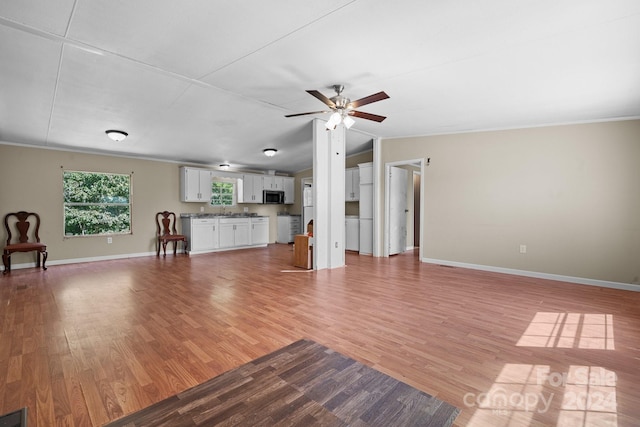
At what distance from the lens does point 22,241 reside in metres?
5.40

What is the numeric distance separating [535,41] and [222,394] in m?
3.75

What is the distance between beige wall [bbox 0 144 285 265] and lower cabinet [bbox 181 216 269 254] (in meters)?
0.74

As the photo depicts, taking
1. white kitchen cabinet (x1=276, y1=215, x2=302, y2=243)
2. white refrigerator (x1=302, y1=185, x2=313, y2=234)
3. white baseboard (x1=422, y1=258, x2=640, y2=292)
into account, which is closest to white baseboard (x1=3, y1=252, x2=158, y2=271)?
white kitchen cabinet (x1=276, y1=215, x2=302, y2=243)

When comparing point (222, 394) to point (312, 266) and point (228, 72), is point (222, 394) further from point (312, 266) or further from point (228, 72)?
point (312, 266)

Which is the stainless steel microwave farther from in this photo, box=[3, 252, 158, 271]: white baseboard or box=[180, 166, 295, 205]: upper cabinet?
box=[3, 252, 158, 271]: white baseboard

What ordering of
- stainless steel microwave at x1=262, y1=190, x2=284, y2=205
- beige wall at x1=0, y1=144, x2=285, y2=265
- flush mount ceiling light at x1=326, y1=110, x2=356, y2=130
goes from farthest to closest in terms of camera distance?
stainless steel microwave at x1=262, y1=190, x2=284, y2=205 → beige wall at x1=0, y1=144, x2=285, y2=265 → flush mount ceiling light at x1=326, y1=110, x2=356, y2=130

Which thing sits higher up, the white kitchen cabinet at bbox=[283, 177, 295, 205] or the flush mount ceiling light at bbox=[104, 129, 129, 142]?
the flush mount ceiling light at bbox=[104, 129, 129, 142]

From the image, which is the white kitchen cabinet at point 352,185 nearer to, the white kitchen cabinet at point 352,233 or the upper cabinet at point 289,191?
the white kitchen cabinet at point 352,233

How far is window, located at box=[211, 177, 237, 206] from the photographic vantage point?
26.5 feet

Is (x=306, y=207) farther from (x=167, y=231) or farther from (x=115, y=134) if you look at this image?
(x=115, y=134)

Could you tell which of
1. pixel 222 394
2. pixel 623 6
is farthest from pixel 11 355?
pixel 623 6

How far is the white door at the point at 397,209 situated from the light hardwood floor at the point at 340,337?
2153mm

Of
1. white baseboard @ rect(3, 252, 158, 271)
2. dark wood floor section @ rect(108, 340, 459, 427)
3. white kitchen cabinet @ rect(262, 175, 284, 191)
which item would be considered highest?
white kitchen cabinet @ rect(262, 175, 284, 191)

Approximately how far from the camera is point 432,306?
10.8 ft
